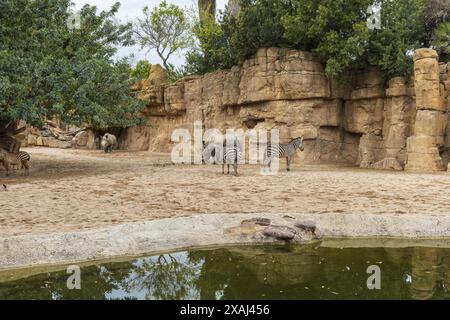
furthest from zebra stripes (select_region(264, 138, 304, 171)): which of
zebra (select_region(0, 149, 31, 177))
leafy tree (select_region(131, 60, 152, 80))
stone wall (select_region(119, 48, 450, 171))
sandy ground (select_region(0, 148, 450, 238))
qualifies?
leafy tree (select_region(131, 60, 152, 80))

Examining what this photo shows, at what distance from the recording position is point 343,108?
69.1 ft

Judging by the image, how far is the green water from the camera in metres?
5.23

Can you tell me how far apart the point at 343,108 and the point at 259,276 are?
16420 mm

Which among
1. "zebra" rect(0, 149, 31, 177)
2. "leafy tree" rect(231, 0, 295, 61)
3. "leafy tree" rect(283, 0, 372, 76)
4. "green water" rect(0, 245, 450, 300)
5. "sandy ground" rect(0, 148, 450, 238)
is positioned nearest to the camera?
"green water" rect(0, 245, 450, 300)

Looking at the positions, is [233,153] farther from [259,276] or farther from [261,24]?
[261,24]

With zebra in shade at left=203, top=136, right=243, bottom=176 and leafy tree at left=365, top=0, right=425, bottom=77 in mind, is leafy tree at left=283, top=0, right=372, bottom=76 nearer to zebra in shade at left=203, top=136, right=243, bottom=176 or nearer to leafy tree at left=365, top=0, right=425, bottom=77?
leafy tree at left=365, top=0, right=425, bottom=77

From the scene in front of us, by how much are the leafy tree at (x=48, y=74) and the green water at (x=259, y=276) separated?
7018 millimetres

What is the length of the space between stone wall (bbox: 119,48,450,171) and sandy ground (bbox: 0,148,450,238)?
4113 millimetres

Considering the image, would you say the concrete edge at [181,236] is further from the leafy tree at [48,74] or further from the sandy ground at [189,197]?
the leafy tree at [48,74]

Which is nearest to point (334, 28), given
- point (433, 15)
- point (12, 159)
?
point (433, 15)

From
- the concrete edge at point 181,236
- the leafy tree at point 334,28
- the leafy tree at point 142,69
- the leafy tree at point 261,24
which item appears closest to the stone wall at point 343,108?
the leafy tree at point 261,24

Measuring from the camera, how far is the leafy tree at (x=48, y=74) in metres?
12.1

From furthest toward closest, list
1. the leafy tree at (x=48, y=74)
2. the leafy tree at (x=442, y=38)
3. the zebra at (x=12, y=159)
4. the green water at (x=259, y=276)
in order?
1. the leafy tree at (x=442, y=38)
2. the zebra at (x=12, y=159)
3. the leafy tree at (x=48, y=74)
4. the green water at (x=259, y=276)
